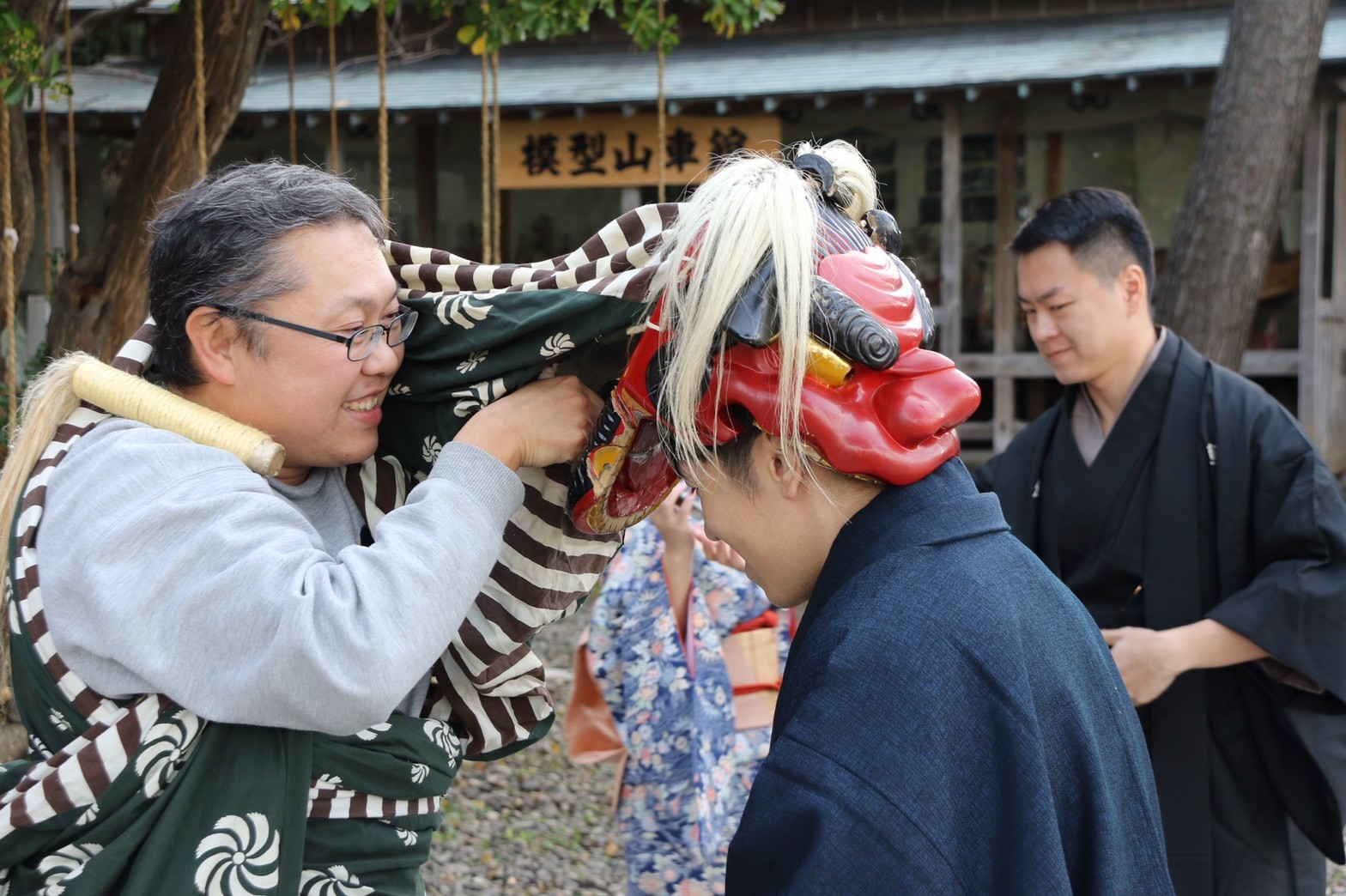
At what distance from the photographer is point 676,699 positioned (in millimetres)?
3783

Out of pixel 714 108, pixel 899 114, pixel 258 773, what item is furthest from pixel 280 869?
pixel 899 114

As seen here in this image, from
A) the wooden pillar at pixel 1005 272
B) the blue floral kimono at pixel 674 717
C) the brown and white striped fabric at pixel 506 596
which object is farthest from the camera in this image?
the wooden pillar at pixel 1005 272

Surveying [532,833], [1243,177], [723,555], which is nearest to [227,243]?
[723,555]

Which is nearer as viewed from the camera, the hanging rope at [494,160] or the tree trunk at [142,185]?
the hanging rope at [494,160]

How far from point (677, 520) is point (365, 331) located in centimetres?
219

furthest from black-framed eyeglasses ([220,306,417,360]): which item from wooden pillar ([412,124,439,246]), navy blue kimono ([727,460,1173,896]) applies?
wooden pillar ([412,124,439,246])

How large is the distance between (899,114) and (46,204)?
8.88 m

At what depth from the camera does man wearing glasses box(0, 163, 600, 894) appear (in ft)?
4.68

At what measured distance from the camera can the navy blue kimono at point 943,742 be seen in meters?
1.23

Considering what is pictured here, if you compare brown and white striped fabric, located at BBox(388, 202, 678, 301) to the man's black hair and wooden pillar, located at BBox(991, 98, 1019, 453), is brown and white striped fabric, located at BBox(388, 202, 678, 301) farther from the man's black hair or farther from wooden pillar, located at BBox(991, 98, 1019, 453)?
wooden pillar, located at BBox(991, 98, 1019, 453)

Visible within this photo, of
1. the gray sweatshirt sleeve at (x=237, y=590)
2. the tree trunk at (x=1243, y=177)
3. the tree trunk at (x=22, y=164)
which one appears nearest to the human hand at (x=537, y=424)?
the gray sweatshirt sleeve at (x=237, y=590)

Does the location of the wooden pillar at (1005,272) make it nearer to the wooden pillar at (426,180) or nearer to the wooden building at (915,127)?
the wooden building at (915,127)

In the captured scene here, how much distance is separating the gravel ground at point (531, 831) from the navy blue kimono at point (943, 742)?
428cm

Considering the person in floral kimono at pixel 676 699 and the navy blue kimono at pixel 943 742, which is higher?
the navy blue kimono at pixel 943 742
